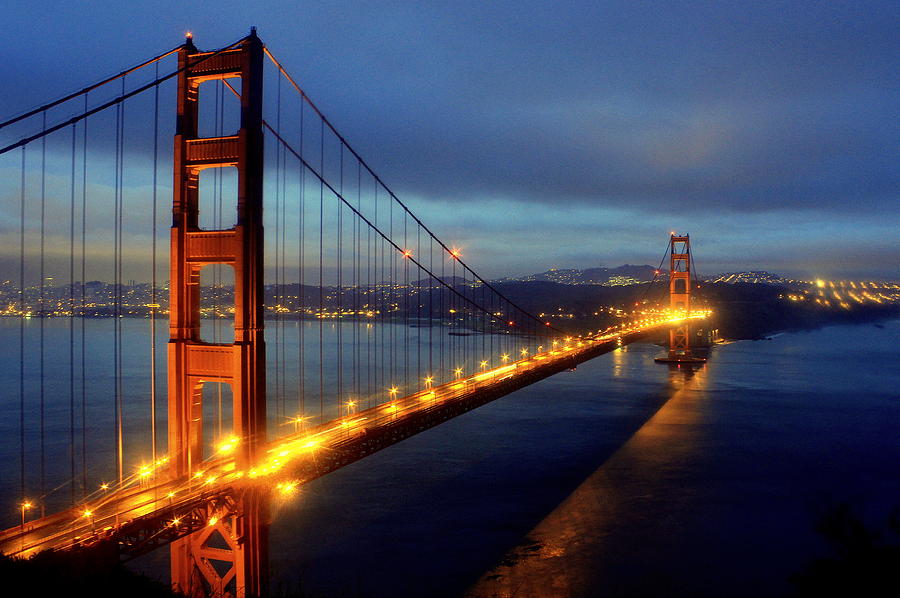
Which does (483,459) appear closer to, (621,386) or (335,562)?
(335,562)

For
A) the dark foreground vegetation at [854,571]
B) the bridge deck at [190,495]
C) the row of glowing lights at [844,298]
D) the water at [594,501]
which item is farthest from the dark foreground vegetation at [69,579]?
the row of glowing lights at [844,298]

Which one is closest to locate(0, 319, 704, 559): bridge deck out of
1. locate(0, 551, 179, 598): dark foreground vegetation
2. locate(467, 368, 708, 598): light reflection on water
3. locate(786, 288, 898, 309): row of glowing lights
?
locate(0, 551, 179, 598): dark foreground vegetation

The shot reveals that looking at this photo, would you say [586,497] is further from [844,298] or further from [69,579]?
[844,298]

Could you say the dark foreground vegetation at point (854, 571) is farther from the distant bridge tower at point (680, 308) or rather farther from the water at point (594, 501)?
the distant bridge tower at point (680, 308)

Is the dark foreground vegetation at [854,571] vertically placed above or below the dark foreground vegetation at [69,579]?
below

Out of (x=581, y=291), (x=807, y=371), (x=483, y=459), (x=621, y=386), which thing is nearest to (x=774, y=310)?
(x=581, y=291)
